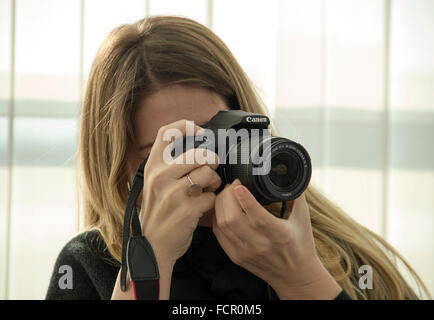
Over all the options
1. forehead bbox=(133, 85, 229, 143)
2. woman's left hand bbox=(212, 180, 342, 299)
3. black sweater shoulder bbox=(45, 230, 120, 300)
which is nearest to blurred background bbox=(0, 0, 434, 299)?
black sweater shoulder bbox=(45, 230, 120, 300)

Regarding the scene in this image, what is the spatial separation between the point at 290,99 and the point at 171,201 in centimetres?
76

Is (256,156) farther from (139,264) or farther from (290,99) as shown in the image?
(290,99)

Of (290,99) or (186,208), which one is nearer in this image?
(186,208)

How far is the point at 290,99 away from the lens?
1.23 meters

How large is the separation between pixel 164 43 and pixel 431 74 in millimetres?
895

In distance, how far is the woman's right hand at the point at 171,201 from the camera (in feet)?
1.73

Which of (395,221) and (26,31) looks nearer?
(26,31)

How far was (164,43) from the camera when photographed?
0.63 meters

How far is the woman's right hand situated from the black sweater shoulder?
0.63ft

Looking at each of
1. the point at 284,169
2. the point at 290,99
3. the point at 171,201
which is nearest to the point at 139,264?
the point at 171,201

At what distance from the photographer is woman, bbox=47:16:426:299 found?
52 cm

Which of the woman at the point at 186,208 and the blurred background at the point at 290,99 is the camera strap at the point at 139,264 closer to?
the woman at the point at 186,208
